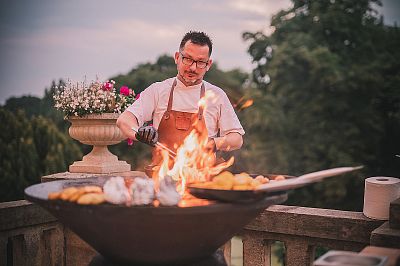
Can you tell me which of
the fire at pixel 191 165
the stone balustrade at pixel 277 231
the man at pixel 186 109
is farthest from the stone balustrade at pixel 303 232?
the fire at pixel 191 165

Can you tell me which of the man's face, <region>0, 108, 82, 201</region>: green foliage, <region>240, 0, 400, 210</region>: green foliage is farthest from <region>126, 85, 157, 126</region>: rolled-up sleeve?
<region>240, 0, 400, 210</region>: green foliage

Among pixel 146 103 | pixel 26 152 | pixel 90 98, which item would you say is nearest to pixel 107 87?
pixel 90 98

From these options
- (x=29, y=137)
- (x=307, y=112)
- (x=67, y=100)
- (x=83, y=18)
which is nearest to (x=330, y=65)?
(x=307, y=112)

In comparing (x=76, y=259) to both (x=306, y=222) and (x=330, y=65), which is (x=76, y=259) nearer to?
(x=306, y=222)

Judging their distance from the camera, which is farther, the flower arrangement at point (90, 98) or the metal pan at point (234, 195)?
the flower arrangement at point (90, 98)

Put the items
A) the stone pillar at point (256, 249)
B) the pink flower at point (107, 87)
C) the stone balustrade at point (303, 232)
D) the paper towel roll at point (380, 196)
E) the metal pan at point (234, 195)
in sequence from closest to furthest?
the metal pan at point (234, 195) → the paper towel roll at point (380, 196) → the stone balustrade at point (303, 232) → the stone pillar at point (256, 249) → the pink flower at point (107, 87)

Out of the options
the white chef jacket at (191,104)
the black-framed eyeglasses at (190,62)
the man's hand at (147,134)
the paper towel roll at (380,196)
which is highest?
the black-framed eyeglasses at (190,62)

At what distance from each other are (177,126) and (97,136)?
1.45 meters

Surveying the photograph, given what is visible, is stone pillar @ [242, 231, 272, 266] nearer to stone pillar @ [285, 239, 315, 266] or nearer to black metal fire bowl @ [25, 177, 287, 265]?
stone pillar @ [285, 239, 315, 266]

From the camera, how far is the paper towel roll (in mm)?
3354

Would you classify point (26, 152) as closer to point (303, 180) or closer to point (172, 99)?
point (172, 99)

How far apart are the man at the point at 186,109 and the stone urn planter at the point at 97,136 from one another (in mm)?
1197

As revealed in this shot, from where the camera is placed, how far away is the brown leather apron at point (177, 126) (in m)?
3.69

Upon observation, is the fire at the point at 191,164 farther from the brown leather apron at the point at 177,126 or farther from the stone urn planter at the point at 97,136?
the stone urn planter at the point at 97,136
